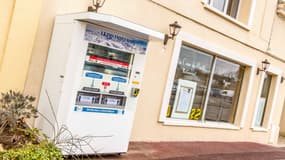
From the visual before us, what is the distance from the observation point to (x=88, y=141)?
550 cm

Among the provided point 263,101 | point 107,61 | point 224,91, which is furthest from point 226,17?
point 107,61

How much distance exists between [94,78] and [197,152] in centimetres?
366

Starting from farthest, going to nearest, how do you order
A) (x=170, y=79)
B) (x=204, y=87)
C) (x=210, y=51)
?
1. (x=204, y=87)
2. (x=210, y=51)
3. (x=170, y=79)

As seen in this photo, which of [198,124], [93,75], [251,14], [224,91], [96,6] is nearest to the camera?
[93,75]

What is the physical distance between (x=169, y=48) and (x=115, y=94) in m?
2.69

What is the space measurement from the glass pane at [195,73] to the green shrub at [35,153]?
4776mm

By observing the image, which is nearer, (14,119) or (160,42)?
(14,119)

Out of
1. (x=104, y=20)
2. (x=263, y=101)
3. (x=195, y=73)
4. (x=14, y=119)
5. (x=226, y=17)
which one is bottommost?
(x=14, y=119)

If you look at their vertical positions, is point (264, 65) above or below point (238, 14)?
below

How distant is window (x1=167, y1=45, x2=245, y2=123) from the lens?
8898 millimetres

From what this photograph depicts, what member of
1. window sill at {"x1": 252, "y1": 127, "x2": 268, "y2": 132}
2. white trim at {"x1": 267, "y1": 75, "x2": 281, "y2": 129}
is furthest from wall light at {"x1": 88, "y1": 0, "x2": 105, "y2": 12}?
white trim at {"x1": 267, "y1": 75, "x2": 281, "y2": 129}

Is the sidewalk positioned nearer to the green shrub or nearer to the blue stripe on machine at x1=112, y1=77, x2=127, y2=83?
the blue stripe on machine at x1=112, y1=77, x2=127, y2=83

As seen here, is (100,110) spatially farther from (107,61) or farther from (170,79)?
(170,79)

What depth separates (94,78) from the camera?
5.50m
